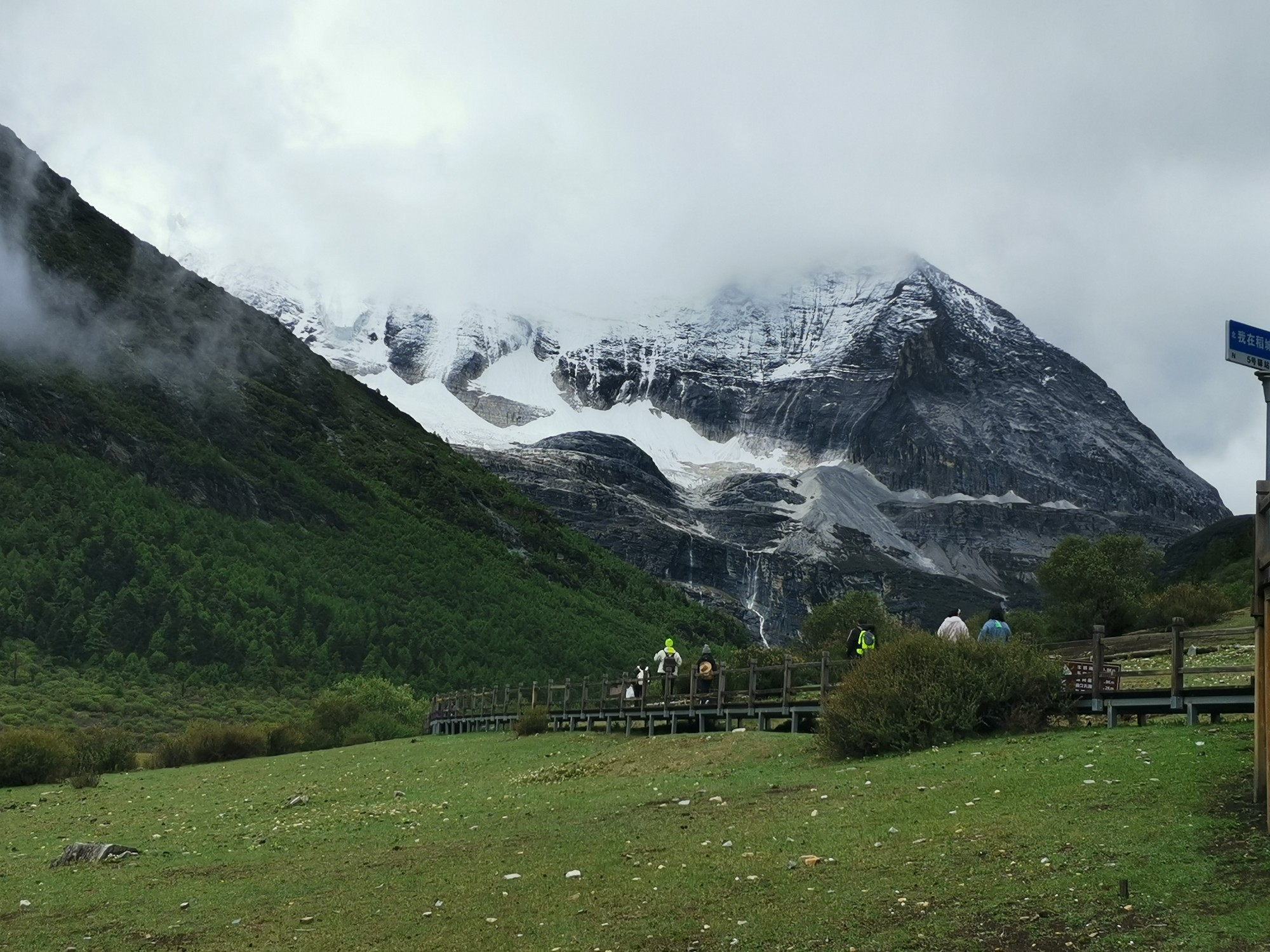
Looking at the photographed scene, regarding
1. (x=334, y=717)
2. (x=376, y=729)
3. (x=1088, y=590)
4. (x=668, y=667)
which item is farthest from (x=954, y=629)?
(x=1088, y=590)

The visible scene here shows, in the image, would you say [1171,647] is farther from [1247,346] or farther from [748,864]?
[748,864]

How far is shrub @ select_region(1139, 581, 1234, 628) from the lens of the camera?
2008 inches

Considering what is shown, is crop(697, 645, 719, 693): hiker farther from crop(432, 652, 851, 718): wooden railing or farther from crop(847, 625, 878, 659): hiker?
crop(847, 625, 878, 659): hiker

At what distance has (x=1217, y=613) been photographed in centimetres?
5222

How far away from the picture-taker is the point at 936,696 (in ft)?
69.3

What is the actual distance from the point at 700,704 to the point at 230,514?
103m

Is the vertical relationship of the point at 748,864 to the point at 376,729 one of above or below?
above

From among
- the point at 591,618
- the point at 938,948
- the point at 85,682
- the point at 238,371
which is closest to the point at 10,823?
the point at 938,948

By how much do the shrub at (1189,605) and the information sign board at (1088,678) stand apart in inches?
1109

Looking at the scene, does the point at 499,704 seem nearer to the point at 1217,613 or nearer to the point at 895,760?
the point at 1217,613

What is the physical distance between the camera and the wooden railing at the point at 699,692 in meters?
28.8

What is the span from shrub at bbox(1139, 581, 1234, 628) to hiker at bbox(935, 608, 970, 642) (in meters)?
26.3

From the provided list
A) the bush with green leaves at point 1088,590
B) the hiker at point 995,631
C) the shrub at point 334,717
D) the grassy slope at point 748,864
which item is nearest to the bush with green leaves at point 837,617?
the bush with green leaves at point 1088,590

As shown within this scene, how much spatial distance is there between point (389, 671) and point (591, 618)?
3573 centimetres
